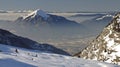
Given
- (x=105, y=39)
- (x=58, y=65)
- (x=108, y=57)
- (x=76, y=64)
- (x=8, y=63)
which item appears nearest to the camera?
(x=8, y=63)

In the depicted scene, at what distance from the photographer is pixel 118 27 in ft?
389

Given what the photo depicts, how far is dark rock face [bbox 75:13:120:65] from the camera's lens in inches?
3788

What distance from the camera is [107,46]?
349ft

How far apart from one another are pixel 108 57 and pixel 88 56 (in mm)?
12845

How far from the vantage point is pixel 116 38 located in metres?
110

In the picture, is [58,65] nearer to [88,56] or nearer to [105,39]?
[88,56]

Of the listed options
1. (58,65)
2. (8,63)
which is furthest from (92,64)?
(8,63)

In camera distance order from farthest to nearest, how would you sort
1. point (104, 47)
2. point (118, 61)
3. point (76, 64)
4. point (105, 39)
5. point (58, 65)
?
point (105, 39), point (104, 47), point (118, 61), point (76, 64), point (58, 65)

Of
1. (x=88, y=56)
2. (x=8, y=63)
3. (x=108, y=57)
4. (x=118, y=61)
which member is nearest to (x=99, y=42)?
→ (x=88, y=56)

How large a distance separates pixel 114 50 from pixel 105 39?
14548mm

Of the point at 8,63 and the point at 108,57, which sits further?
the point at 108,57

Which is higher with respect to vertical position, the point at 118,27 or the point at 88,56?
the point at 118,27

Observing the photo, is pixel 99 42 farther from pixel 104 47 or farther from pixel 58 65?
pixel 58 65

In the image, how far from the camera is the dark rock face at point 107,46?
96219 millimetres
